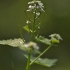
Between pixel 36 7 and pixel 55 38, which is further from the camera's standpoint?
Result: pixel 55 38

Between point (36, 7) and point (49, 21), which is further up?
point (49, 21)

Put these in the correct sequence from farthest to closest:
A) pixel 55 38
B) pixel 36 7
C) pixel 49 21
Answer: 1. pixel 49 21
2. pixel 55 38
3. pixel 36 7

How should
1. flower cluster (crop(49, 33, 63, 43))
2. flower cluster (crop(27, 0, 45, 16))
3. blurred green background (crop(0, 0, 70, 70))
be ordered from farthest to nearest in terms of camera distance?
blurred green background (crop(0, 0, 70, 70)) → flower cluster (crop(49, 33, 63, 43)) → flower cluster (crop(27, 0, 45, 16))

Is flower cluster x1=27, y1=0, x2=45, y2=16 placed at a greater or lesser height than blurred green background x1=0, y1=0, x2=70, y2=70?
lesser

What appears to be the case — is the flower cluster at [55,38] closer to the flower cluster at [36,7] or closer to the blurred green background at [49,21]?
the flower cluster at [36,7]

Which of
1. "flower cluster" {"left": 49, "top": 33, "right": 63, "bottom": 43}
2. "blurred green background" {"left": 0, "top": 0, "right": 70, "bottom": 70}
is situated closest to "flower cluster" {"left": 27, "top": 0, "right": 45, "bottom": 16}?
"flower cluster" {"left": 49, "top": 33, "right": 63, "bottom": 43}

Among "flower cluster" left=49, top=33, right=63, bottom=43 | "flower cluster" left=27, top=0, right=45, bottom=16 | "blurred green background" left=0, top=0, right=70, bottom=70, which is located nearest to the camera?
"flower cluster" left=27, top=0, right=45, bottom=16

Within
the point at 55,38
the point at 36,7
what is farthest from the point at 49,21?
the point at 36,7

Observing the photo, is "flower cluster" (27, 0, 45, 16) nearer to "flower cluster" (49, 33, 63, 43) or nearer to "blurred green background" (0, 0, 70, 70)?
"flower cluster" (49, 33, 63, 43)

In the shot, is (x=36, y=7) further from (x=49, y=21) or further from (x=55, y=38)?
(x=49, y=21)


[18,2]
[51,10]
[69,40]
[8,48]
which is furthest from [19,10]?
[8,48]

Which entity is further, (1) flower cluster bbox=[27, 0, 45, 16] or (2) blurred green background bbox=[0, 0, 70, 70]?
(2) blurred green background bbox=[0, 0, 70, 70]
